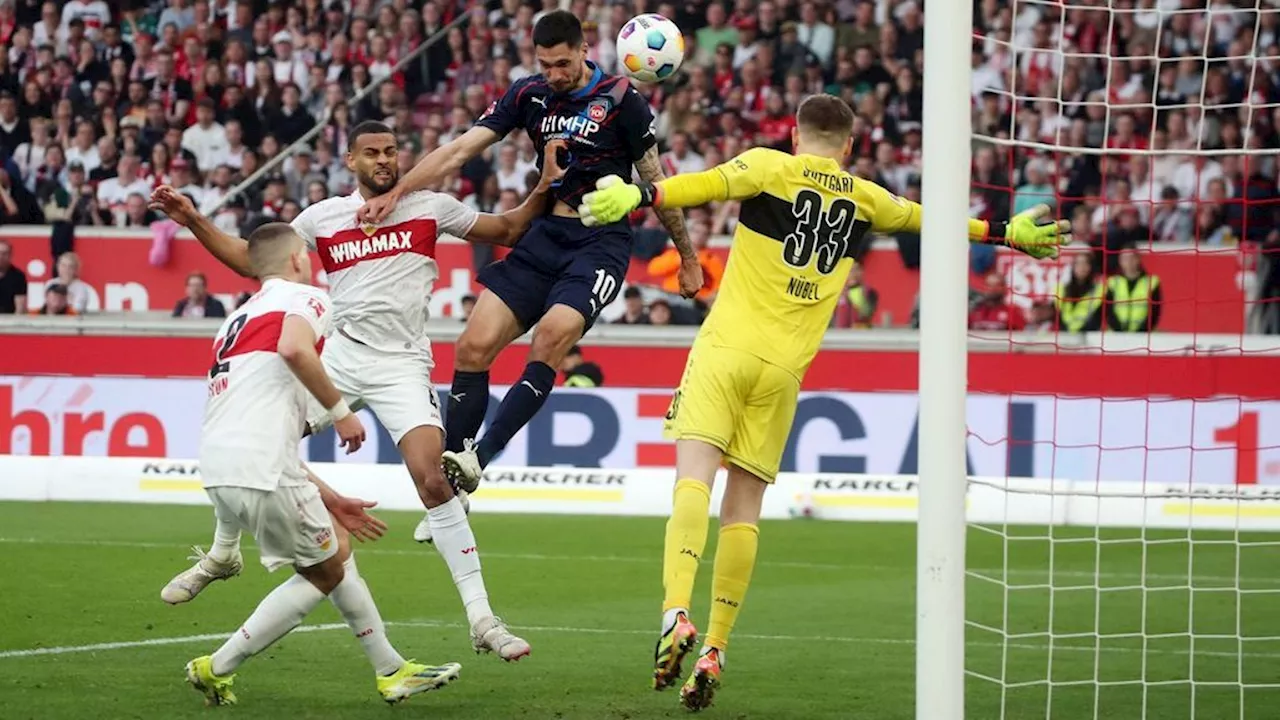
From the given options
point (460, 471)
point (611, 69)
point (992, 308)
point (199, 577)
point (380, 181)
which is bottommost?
A: point (199, 577)

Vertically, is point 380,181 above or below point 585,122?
below

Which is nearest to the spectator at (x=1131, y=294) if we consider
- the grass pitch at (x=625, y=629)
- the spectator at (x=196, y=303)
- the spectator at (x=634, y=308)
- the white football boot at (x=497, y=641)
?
the grass pitch at (x=625, y=629)

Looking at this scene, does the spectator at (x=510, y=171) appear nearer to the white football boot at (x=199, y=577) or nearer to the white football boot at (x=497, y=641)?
the white football boot at (x=497, y=641)

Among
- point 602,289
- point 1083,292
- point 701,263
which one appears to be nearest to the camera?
point 602,289

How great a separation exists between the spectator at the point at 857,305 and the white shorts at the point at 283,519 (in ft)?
38.9

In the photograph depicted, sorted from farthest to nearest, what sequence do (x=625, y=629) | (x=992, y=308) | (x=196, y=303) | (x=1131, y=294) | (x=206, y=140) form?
(x=206, y=140), (x=196, y=303), (x=992, y=308), (x=1131, y=294), (x=625, y=629)

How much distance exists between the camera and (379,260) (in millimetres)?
8422

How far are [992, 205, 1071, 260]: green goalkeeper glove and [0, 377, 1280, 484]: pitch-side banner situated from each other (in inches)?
318

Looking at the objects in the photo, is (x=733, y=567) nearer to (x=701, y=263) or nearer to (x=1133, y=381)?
(x=1133, y=381)

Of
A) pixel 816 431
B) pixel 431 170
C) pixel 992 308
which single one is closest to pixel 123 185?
Answer: pixel 816 431

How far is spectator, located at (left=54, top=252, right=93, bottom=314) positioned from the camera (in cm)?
1970

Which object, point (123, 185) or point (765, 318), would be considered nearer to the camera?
point (765, 318)

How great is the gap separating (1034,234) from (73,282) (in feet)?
47.0

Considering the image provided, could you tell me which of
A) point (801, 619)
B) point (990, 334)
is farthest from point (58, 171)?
point (801, 619)
